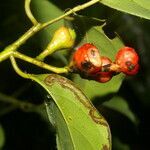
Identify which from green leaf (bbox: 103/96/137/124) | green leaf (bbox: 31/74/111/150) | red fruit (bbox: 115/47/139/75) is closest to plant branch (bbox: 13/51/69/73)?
green leaf (bbox: 31/74/111/150)

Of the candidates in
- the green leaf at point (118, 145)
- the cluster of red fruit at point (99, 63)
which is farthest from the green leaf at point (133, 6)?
the green leaf at point (118, 145)

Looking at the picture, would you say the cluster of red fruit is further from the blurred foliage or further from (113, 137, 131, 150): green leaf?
(113, 137, 131, 150): green leaf

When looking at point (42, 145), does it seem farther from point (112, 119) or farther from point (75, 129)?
point (75, 129)

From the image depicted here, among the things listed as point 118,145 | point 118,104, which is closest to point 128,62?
point 118,104

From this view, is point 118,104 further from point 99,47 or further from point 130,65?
point 130,65

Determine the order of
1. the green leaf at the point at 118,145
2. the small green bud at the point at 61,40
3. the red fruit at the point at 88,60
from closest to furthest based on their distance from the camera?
the red fruit at the point at 88,60 → the small green bud at the point at 61,40 → the green leaf at the point at 118,145

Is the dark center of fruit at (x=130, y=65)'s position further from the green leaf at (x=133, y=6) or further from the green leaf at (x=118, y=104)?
the green leaf at (x=118, y=104)
